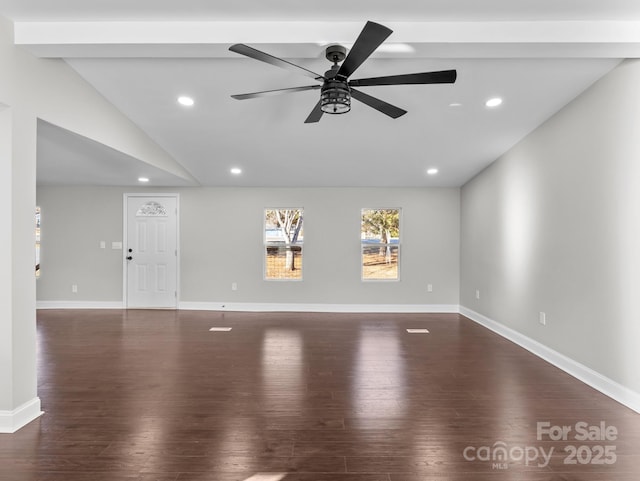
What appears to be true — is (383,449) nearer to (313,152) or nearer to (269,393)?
(269,393)

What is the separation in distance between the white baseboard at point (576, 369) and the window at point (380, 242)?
194 centimetres

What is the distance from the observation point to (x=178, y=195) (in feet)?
21.3

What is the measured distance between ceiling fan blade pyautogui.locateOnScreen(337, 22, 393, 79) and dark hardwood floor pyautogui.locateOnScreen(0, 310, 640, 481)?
2.31 metres

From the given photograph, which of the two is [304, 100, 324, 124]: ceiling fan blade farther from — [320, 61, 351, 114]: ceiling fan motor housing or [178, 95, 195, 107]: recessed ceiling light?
[178, 95, 195, 107]: recessed ceiling light

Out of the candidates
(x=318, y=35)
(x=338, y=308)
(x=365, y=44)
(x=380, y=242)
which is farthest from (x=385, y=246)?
(x=365, y=44)

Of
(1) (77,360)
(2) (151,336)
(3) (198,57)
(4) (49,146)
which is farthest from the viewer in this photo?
(2) (151,336)

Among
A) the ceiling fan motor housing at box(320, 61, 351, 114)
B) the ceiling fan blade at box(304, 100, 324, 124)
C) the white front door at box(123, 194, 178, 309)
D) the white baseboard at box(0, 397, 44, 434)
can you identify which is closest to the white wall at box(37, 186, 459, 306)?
the white front door at box(123, 194, 178, 309)

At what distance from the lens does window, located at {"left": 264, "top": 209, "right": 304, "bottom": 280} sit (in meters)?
6.52

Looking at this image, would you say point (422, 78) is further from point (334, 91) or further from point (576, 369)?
point (576, 369)

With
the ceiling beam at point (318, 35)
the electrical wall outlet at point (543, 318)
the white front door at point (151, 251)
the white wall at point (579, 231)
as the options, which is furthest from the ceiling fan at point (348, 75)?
the white front door at point (151, 251)

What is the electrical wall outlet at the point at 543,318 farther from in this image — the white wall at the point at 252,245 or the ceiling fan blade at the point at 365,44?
the ceiling fan blade at the point at 365,44

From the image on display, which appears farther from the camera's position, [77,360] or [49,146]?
[49,146]

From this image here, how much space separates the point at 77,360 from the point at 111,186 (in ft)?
12.2

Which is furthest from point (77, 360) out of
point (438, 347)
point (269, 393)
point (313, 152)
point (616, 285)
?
point (616, 285)
